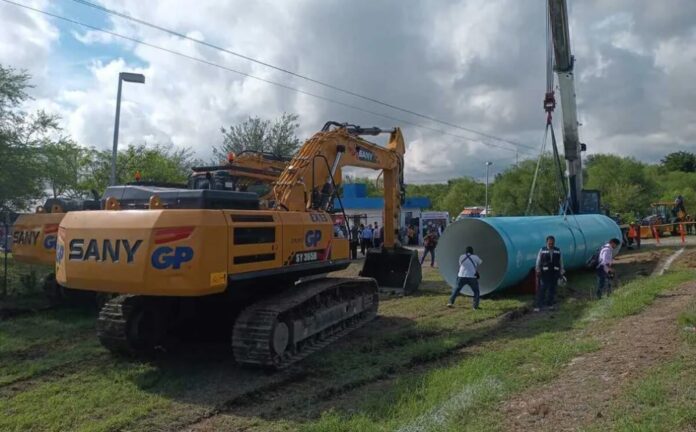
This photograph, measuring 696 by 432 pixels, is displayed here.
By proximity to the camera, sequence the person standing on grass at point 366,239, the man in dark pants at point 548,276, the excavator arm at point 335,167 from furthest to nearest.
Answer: the person standing on grass at point 366,239
the man in dark pants at point 548,276
the excavator arm at point 335,167

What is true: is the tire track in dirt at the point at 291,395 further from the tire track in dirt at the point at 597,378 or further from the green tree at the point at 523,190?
the green tree at the point at 523,190

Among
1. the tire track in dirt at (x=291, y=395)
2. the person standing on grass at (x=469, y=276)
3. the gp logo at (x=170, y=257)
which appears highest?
the gp logo at (x=170, y=257)

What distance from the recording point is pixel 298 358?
27.6ft

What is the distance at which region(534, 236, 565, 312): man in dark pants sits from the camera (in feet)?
42.2

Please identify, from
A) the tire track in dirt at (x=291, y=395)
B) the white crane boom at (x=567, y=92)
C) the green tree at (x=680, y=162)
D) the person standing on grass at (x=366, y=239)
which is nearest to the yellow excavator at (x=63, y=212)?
the tire track in dirt at (x=291, y=395)

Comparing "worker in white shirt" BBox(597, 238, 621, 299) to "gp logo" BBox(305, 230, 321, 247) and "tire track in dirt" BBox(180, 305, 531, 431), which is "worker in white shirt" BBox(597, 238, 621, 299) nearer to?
"tire track in dirt" BBox(180, 305, 531, 431)

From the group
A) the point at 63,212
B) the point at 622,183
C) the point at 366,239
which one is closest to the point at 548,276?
the point at 63,212

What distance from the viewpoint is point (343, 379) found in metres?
7.67

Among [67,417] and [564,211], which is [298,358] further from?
[564,211]

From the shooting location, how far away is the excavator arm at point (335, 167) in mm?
10188

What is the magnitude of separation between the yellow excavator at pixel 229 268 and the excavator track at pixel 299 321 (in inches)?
0.6

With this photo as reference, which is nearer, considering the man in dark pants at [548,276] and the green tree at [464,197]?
the man in dark pants at [548,276]

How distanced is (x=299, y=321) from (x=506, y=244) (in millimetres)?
6770

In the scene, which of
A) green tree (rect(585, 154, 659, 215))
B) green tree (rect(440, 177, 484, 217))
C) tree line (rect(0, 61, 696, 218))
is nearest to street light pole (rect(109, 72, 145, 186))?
tree line (rect(0, 61, 696, 218))
